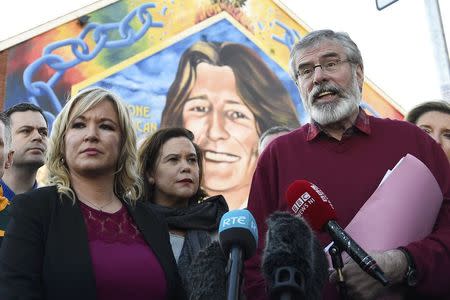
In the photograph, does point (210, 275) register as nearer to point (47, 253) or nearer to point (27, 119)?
point (47, 253)

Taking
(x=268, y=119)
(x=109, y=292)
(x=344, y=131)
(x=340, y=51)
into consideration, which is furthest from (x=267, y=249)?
(x=268, y=119)

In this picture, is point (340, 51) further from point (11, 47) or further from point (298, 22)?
point (298, 22)

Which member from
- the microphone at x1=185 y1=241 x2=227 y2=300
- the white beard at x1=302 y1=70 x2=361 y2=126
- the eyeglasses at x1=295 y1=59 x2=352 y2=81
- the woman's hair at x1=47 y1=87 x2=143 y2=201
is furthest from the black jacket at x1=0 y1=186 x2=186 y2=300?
the eyeglasses at x1=295 y1=59 x2=352 y2=81

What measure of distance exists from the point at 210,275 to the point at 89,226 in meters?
0.65

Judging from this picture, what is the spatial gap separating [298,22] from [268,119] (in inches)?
95.6

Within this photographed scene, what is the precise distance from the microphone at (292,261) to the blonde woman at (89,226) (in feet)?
2.00

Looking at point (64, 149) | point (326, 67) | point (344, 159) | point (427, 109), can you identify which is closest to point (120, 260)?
point (64, 149)

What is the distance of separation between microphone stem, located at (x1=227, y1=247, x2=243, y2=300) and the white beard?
0.94 meters

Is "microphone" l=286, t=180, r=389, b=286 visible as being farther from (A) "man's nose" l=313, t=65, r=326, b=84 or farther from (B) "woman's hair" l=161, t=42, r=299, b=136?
(B) "woman's hair" l=161, t=42, r=299, b=136

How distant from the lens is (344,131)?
217 centimetres

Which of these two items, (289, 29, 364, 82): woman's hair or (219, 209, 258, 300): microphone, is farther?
(289, 29, 364, 82): woman's hair

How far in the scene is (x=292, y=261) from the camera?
1.28 m

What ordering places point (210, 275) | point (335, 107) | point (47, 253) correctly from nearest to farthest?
point (210, 275) < point (47, 253) < point (335, 107)

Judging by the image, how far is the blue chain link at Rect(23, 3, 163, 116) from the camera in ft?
26.6
